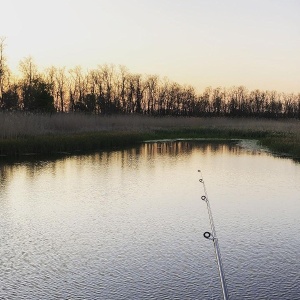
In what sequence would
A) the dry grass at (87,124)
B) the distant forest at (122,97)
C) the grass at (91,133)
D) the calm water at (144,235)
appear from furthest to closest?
the distant forest at (122,97) → the dry grass at (87,124) → the grass at (91,133) → the calm water at (144,235)

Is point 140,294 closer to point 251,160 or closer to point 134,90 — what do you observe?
point 251,160

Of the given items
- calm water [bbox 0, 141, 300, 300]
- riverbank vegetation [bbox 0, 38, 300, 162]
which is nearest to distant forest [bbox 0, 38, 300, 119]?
riverbank vegetation [bbox 0, 38, 300, 162]

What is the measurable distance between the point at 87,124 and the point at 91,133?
147 centimetres

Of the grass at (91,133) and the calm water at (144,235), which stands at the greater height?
the grass at (91,133)

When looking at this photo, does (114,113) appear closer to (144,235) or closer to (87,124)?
(87,124)

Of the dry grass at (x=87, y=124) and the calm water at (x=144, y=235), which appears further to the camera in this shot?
the dry grass at (x=87, y=124)

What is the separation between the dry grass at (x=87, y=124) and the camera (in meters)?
13.2

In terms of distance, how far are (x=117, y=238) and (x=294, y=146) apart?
10529 mm

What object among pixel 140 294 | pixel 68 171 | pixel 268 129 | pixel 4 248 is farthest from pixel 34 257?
pixel 268 129

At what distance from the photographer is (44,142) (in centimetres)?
1284

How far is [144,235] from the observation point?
4.70m

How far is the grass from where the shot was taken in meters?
12.7

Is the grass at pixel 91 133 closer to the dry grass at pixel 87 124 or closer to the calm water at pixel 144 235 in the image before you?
the dry grass at pixel 87 124

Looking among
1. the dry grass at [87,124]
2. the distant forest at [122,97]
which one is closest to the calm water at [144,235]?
the dry grass at [87,124]
